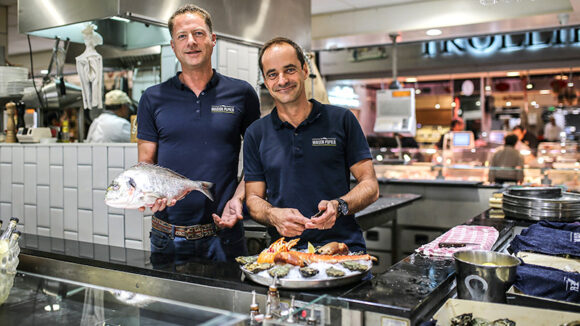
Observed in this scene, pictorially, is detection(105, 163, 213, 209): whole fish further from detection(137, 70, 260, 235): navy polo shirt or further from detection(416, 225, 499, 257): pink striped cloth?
detection(416, 225, 499, 257): pink striped cloth

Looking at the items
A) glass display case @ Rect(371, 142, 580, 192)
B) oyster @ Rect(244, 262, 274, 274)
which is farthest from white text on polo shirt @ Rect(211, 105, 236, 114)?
glass display case @ Rect(371, 142, 580, 192)

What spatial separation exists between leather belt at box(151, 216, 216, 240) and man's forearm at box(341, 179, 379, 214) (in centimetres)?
71

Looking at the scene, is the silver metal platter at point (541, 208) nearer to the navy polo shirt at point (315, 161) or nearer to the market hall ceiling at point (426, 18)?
the navy polo shirt at point (315, 161)

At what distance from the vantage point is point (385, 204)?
508cm

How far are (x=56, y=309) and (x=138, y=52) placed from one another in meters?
2.91

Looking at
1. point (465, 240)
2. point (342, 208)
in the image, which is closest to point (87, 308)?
point (342, 208)

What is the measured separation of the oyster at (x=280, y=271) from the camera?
1613 mm

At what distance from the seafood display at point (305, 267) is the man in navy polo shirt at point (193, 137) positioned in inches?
24.3

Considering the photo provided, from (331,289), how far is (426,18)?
6362 millimetres

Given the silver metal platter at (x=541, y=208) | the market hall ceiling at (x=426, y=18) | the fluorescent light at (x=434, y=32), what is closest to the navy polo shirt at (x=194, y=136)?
the silver metal platter at (x=541, y=208)

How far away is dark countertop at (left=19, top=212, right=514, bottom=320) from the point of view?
5.03 feet

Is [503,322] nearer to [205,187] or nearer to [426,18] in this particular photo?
[205,187]

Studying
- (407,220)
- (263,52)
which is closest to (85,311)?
(263,52)

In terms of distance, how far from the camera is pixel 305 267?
1.67 metres
